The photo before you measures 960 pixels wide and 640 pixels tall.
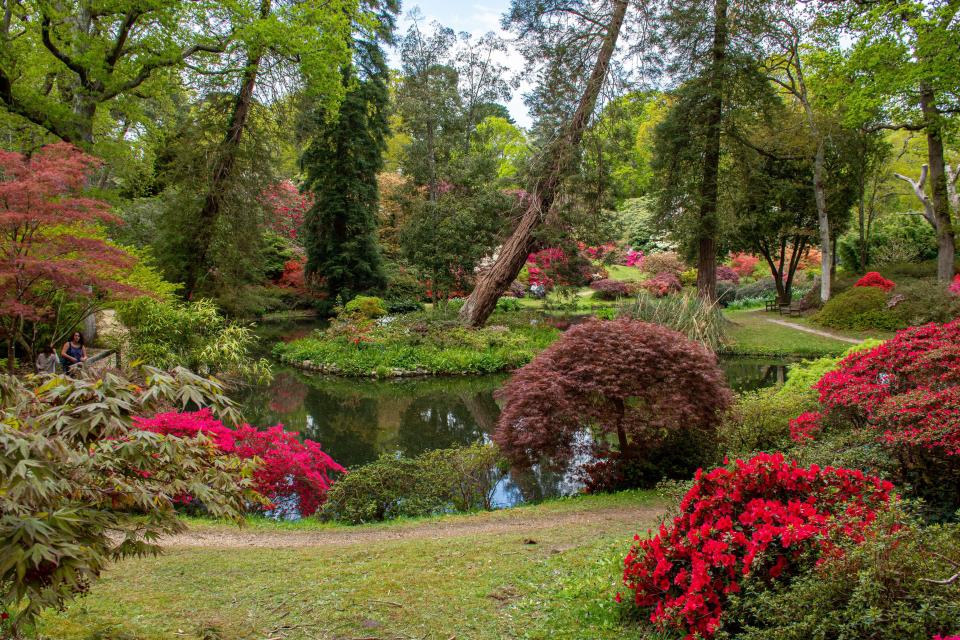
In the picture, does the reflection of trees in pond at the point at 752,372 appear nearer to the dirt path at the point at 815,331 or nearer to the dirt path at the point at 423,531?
the dirt path at the point at 815,331

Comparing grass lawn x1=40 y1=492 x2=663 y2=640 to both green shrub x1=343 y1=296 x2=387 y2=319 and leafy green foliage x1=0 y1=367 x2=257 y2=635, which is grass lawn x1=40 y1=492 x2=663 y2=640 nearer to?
leafy green foliage x1=0 y1=367 x2=257 y2=635

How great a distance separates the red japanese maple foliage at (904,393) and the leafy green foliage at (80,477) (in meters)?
4.60

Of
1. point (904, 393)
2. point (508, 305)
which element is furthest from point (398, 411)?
point (508, 305)

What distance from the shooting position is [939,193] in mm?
16828

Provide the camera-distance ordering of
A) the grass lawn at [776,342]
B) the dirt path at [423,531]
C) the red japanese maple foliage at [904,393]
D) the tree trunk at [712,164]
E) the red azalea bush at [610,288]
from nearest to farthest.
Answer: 1. the red japanese maple foliage at [904,393]
2. the dirt path at [423,531]
3. the grass lawn at [776,342]
4. the tree trunk at [712,164]
5. the red azalea bush at [610,288]

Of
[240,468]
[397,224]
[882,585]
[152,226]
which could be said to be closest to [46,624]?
[240,468]

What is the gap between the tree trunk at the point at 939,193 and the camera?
16375mm

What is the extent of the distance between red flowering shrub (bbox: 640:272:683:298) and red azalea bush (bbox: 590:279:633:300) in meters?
0.80

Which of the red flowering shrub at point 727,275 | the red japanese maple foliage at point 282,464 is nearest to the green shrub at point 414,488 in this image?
the red japanese maple foliage at point 282,464

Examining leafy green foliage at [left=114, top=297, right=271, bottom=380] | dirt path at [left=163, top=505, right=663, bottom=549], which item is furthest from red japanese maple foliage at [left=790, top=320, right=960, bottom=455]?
leafy green foliage at [left=114, top=297, right=271, bottom=380]

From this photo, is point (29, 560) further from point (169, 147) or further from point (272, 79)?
point (169, 147)

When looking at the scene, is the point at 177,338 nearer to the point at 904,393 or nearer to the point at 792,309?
the point at 904,393

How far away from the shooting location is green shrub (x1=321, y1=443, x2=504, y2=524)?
6.80 meters

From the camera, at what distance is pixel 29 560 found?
6.63 feet
